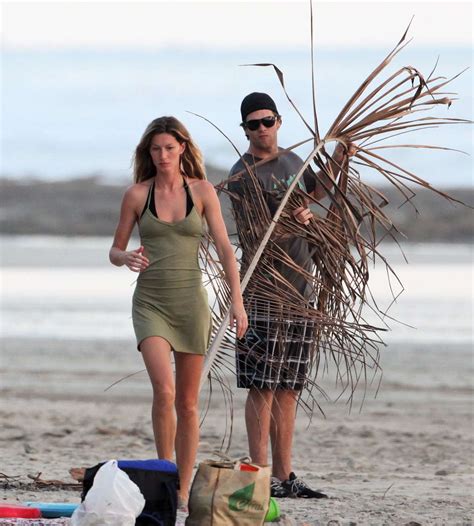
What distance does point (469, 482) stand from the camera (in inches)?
327

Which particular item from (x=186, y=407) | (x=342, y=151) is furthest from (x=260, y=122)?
(x=186, y=407)

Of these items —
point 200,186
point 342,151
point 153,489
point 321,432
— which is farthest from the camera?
point 321,432

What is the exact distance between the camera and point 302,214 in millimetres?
7062

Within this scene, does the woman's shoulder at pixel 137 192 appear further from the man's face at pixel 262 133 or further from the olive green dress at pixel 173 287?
the man's face at pixel 262 133

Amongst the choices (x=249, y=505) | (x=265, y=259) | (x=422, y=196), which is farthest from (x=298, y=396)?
(x=422, y=196)

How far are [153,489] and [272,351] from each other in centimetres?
141

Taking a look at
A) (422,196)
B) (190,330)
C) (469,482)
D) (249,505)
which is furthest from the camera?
(422,196)

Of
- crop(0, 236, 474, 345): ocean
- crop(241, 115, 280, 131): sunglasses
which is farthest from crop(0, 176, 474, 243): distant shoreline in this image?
crop(241, 115, 280, 131): sunglasses

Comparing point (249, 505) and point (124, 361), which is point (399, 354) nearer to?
point (124, 361)

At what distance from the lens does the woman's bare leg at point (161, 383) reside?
6.15 meters

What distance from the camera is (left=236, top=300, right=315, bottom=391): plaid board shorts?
23.2 feet

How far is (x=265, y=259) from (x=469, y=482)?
220 centimetres

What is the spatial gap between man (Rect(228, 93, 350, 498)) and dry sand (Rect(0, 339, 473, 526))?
0.30 metres

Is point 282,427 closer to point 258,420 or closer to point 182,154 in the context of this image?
point 258,420
